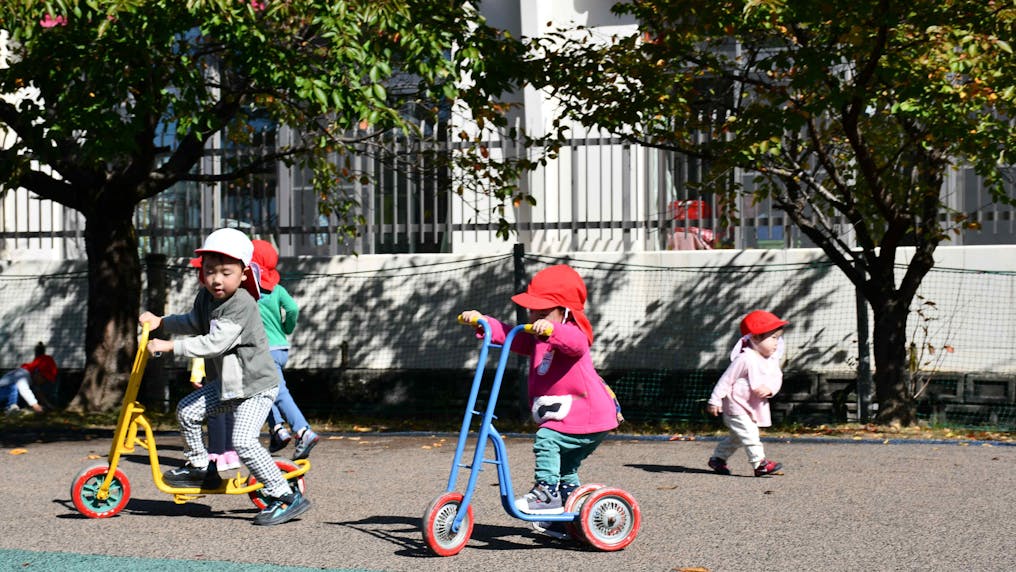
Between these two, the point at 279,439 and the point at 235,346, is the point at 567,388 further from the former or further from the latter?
the point at 279,439

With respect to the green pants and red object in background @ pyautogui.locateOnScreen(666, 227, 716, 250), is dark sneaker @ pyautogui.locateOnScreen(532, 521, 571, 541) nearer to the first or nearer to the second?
the green pants

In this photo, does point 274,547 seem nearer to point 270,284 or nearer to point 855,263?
point 270,284

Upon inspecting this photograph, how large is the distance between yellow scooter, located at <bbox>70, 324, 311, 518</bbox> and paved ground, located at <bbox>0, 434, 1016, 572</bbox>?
4.4 inches

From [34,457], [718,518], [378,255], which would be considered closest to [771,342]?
[718,518]

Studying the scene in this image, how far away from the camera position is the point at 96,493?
22.9 feet

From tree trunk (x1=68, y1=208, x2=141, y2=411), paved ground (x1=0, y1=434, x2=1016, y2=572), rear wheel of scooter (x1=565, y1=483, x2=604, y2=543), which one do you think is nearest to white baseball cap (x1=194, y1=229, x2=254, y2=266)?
paved ground (x1=0, y1=434, x2=1016, y2=572)

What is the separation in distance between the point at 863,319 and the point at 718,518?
631 cm

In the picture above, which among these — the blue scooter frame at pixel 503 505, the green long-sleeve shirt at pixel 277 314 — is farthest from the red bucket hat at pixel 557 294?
the green long-sleeve shirt at pixel 277 314

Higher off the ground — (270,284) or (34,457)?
(270,284)

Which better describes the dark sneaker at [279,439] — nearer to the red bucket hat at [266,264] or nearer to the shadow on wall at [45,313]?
the red bucket hat at [266,264]

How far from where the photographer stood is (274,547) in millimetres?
6180

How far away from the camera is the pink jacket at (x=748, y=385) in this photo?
29.8 ft

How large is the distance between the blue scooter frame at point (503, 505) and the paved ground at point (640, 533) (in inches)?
3.6

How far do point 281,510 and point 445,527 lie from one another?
133cm
